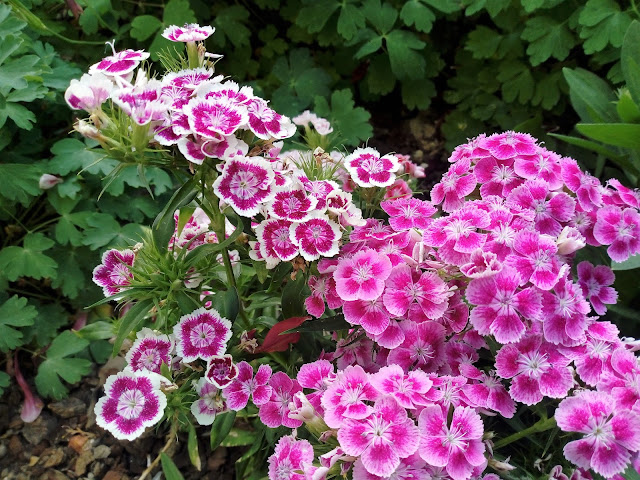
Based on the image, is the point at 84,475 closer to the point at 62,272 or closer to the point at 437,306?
the point at 62,272

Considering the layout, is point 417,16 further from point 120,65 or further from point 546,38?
point 120,65

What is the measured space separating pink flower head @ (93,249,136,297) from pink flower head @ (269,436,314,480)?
0.49m

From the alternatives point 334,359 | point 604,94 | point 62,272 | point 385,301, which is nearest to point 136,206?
point 62,272

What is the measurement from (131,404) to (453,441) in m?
0.59

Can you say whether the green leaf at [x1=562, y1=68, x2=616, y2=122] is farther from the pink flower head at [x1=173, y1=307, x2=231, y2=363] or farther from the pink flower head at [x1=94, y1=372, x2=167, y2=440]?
the pink flower head at [x1=94, y1=372, x2=167, y2=440]

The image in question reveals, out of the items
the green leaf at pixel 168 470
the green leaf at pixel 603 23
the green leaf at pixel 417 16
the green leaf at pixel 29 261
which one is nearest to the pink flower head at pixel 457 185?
the green leaf at pixel 168 470

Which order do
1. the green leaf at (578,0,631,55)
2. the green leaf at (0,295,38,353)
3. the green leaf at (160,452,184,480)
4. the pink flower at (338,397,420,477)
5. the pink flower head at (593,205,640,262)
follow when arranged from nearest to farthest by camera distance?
the pink flower at (338,397,420,477) < the pink flower head at (593,205,640,262) < the green leaf at (160,452,184,480) < the green leaf at (0,295,38,353) < the green leaf at (578,0,631,55)

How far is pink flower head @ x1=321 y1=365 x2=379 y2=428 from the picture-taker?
3.42ft

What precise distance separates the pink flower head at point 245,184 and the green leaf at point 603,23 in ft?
4.81

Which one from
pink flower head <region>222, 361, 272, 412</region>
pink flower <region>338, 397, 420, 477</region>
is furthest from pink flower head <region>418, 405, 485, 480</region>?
pink flower head <region>222, 361, 272, 412</region>

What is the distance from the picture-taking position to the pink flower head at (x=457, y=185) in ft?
4.55

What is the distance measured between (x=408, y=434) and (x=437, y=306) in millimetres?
263

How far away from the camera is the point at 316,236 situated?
3.92ft

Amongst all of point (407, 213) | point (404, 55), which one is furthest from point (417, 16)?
point (407, 213)
